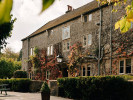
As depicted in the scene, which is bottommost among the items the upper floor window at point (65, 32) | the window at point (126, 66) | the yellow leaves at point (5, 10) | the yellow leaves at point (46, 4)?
the window at point (126, 66)

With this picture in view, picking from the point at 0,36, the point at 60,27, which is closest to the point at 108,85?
the point at 0,36

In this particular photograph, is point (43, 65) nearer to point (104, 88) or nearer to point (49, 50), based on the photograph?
point (49, 50)

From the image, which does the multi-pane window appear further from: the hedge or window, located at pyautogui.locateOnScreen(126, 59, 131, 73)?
the hedge

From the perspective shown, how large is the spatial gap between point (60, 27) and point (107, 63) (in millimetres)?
8644

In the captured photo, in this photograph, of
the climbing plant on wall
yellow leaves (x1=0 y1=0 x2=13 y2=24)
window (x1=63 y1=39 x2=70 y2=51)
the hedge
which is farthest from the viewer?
the climbing plant on wall

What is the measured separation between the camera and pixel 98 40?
17797 millimetres

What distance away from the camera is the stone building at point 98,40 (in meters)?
15.8

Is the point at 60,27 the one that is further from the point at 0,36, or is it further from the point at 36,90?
the point at 0,36

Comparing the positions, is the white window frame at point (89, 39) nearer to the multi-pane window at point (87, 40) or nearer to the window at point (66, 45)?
the multi-pane window at point (87, 40)

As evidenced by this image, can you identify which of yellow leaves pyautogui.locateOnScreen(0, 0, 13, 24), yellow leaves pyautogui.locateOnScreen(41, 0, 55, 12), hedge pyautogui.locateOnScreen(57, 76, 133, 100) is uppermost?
yellow leaves pyautogui.locateOnScreen(41, 0, 55, 12)

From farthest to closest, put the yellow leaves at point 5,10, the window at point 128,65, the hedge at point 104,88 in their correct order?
the window at point 128,65 < the hedge at point 104,88 < the yellow leaves at point 5,10

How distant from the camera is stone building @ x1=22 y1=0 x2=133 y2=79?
15.8 metres

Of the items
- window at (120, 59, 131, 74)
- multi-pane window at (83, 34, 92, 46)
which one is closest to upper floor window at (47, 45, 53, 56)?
multi-pane window at (83, 34, 92, 46)

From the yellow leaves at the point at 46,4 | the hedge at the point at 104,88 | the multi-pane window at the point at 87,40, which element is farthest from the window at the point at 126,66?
the yellow leaves at the point at 46,4
